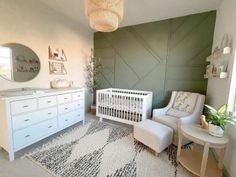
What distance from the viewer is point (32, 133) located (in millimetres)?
2102

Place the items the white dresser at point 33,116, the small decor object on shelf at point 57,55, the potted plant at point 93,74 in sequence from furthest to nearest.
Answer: the potted plant at point 93,74, the small decor object on shelf at point 57,55, the white dresser at point 33,116

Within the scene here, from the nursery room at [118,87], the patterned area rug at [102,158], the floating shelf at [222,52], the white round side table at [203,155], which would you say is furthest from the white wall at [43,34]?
the floating shelf at [222,52]

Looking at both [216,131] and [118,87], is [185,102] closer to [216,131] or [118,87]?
[216,131]

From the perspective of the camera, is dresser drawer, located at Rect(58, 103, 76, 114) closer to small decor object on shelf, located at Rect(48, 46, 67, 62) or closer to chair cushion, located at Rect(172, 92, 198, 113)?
small decor object on shelf, located at Rect(48, 46, 67, 62)

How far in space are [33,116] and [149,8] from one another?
9.49 ft

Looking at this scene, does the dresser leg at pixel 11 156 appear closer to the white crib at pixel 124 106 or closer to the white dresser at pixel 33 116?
the white dresser at pixel 33 116

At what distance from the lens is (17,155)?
77.0 inches

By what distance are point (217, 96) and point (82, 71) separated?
319 centimetres

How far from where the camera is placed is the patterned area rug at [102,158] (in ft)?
5.60

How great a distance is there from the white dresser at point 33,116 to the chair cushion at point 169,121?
182 centimetres

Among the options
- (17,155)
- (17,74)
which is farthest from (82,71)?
(17,155)

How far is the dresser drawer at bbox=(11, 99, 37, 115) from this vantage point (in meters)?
1.83

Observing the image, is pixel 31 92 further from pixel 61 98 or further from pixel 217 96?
pixel 217 96

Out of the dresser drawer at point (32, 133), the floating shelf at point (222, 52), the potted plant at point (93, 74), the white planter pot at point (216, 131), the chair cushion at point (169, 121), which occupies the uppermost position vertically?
the floating shelf at point (222, 52)
